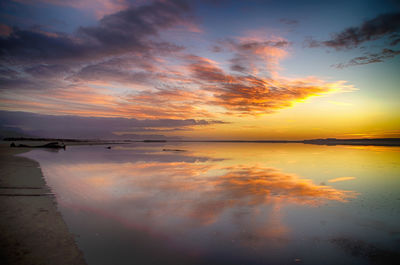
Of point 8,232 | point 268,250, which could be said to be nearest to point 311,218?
point 268,250

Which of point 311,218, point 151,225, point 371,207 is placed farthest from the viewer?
point 371,207

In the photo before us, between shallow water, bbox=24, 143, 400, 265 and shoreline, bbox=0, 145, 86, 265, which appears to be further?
shallow water, bbox=24, 143, 400, 265

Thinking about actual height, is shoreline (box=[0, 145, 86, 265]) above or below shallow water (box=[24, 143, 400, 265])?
above

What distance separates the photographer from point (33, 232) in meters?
7.11

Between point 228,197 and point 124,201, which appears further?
point 228,197

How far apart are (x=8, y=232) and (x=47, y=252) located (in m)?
2.15

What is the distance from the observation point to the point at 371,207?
11.4m

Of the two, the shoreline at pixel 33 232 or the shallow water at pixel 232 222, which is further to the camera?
the shallow water at pixel 232 222

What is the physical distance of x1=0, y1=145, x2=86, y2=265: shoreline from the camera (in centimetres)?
571

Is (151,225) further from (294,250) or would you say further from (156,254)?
(294,250)

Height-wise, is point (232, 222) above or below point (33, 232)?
below

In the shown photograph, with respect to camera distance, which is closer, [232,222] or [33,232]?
[33,232]

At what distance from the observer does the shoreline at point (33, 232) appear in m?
5.71

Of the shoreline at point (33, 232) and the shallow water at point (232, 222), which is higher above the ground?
the shoreline at point (33, 232)
